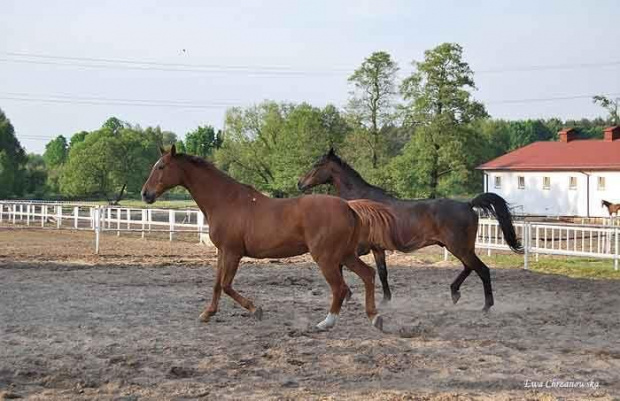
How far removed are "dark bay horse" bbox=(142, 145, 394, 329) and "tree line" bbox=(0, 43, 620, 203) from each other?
3317 cm

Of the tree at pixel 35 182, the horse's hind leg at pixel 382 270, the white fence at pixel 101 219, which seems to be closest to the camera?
the horse's hind leg at pixel 382 270

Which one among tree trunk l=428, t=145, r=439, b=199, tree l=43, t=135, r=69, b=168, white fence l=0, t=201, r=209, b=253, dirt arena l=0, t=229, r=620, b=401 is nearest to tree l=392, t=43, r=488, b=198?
tree trunk l=428, t=145, r=439, b=199

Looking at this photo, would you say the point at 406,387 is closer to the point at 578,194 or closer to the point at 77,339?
the point at 77,339

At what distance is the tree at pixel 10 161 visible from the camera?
57.6m

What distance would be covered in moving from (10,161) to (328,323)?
188 feet

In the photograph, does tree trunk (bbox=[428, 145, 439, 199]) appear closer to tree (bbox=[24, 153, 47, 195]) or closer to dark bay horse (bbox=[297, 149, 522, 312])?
dark bay horse (bbox=[297, 149, 522, 312])

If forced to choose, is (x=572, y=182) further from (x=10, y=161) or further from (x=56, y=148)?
(x=56, y=148)

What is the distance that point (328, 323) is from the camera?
7621mm

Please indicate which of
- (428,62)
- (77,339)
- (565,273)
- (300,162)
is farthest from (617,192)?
(77,339)

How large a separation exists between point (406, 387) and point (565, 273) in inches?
365

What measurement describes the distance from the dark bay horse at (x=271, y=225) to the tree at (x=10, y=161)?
2086 inches

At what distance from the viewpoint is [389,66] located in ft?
149

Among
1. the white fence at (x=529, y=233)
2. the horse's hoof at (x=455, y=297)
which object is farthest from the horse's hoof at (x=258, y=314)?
the white fence at (x=529, y=233)

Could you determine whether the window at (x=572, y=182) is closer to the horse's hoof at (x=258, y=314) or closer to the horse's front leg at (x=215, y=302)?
the horse's hoof at (x=258, y=314)
